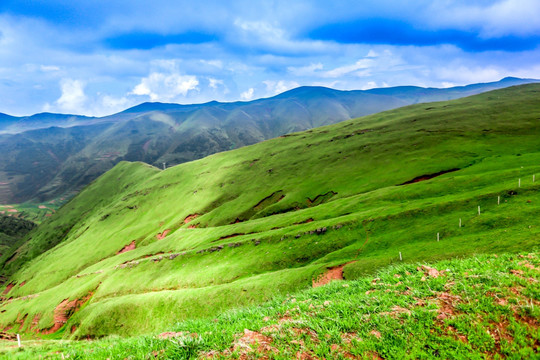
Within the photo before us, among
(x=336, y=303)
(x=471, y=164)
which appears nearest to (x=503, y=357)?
(x=336, y=303)

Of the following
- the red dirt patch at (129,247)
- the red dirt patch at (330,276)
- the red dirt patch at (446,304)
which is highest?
the red dirt patch at (446,304)

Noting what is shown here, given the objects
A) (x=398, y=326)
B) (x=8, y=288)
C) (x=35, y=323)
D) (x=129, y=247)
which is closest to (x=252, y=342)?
(x=398, y=326)

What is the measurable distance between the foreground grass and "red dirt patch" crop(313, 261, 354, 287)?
24194mm

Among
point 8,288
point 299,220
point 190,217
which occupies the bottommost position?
point 8,288

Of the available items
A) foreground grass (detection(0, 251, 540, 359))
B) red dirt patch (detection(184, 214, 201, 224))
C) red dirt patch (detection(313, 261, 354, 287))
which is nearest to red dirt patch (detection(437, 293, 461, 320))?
foreground grass (detection(0, 251, 540, 359))

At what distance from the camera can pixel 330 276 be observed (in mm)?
34719

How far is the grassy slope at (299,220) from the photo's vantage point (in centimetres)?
3797

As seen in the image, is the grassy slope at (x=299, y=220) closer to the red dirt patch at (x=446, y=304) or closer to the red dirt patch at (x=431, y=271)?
the red dirt patch at (x=431, y=271)

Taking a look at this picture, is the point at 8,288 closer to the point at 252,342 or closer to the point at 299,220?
the point at 299,220

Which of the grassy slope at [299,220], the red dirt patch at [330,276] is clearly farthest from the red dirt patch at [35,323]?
the red dirt patch at [330,276]

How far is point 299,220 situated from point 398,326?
5859 centimetres

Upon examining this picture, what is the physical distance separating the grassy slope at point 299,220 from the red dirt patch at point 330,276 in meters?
2.16

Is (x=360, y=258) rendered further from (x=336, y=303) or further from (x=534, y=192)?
(x=336, y=303)

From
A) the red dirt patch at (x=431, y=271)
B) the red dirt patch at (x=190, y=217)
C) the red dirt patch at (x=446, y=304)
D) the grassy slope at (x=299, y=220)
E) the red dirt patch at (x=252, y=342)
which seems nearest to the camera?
the red dirt patch at (x=252, y=342)
